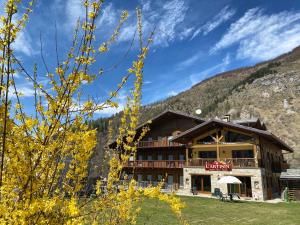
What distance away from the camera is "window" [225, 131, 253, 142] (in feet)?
91.7

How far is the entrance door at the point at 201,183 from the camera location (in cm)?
Result: 2887

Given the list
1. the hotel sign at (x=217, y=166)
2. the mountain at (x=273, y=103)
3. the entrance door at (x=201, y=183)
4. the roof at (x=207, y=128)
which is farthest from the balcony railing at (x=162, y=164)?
the mountain at (x=273, y=103)

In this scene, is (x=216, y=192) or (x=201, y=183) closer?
(x=216, y=192)

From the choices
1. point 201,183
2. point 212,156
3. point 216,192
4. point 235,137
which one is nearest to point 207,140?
point 212,156

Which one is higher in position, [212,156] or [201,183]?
[212,156]

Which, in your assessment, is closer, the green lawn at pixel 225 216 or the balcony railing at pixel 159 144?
the green lawn at pixel 225 216

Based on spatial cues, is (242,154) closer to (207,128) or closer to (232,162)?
(232,162)

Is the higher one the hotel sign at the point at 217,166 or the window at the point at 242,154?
the window at the point at 242,154

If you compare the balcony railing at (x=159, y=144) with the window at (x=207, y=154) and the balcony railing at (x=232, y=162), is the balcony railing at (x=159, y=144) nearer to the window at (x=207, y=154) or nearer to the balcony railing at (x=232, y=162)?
the window at (x=207, y=154)

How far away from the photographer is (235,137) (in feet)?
93.9

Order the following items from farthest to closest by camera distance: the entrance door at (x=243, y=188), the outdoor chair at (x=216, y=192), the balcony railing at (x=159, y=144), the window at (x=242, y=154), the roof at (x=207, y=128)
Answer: the balcony railing at (x=159, y=144) → the window at (x=242, y=154) → the roof at (x=207, y=128) → the entrance door at (x=243, y=188) → the outdoor chair at (x=216, y=192)

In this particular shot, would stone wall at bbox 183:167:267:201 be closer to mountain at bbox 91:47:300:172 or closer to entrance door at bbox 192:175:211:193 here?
entrance door at bbox 192:175:211:193

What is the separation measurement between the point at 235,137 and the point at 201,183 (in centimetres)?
575

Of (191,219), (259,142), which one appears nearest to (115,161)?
(191,219)
